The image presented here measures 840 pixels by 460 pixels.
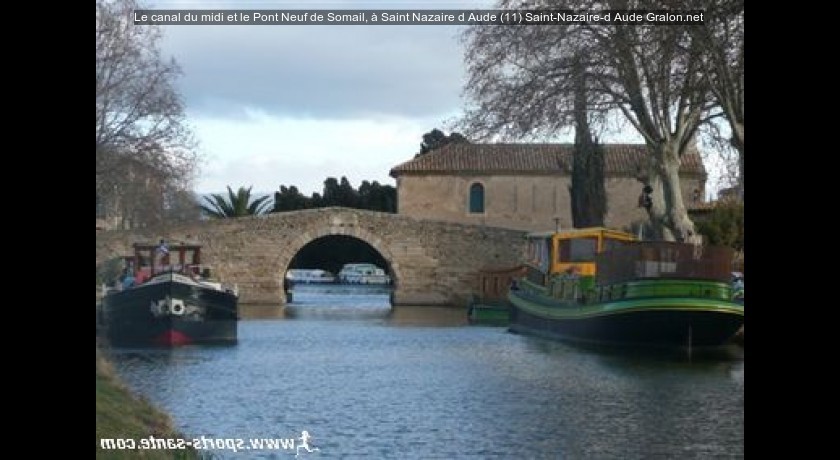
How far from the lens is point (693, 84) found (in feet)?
41.9

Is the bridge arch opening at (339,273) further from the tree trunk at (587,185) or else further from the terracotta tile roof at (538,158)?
the tree trunk at (587,185)

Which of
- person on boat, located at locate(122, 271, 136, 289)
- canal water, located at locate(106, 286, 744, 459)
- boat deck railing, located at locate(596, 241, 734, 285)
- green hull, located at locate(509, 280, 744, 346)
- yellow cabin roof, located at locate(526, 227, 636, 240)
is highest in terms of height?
yellow cabin roof, located at locate(526, 227, 636, 240)

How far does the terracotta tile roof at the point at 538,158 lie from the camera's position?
15695mm

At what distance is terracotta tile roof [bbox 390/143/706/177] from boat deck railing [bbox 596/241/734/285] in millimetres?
1375

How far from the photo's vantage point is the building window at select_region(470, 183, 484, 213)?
21.5 metres

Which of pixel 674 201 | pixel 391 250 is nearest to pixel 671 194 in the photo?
pixel 674 201

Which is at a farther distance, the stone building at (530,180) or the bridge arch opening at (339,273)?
the bridge arch opening at (339,273)

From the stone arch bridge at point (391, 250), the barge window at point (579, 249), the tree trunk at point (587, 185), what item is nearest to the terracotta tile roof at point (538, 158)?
the tree trunk at point (587, 185)

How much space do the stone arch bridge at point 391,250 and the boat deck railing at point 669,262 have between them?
3.57m

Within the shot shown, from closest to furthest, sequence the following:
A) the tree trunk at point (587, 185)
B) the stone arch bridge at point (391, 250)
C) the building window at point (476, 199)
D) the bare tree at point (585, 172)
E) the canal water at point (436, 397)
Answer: the canal water at point (436, 397) → the bare tree at point (585, 172) → the tree trunk at point (587, 185) → the stone arch bridge at point (391, 250) → the building window at point (476, 199)

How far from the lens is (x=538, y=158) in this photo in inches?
658

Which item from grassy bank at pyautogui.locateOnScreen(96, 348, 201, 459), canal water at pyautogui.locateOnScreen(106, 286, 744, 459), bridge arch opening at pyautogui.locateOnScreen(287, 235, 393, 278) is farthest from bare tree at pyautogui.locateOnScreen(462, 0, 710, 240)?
bridge arch opening at pyautogui.locateOnScreen(287, 235, 393, 278)

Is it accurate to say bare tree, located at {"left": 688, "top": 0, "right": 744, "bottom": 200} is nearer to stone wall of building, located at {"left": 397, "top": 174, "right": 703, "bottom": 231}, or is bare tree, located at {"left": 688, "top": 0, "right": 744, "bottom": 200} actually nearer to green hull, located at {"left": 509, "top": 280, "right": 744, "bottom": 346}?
green hull, located at {"left": 509, "top": 280, "right": 744, "bottom": 346}

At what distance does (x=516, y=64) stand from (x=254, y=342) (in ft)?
13.2
